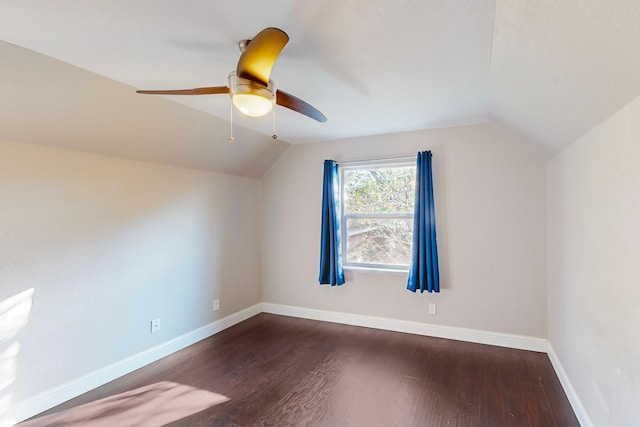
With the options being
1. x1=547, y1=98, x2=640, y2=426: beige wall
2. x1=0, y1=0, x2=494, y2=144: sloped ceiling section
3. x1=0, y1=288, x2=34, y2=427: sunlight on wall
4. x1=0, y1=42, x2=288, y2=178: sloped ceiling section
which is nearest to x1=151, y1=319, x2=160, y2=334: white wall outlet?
x1=0, y1=288, x2=34, y2=427: sunlight on wall

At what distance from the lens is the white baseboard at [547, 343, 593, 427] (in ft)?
6.72

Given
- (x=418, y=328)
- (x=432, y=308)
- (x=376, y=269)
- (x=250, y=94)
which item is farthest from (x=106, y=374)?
(x=432, y=308)

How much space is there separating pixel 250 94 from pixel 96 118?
64.9 inches

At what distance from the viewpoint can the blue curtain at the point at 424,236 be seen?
138 inches

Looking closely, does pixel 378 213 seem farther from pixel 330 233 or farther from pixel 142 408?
pixel 142 408

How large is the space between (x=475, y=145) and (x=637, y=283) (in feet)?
7.61

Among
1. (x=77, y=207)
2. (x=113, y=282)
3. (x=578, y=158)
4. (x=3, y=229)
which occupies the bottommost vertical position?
(x=113, y=282)

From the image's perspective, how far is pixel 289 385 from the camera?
2.66 m

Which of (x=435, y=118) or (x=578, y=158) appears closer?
(x=578, y=158)

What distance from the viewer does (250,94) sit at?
1.49m

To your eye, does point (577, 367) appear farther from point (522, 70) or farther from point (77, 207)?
point (77, 207)

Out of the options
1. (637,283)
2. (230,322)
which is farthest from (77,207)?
(637,283)

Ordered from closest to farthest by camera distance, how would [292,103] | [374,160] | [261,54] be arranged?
1. [261,54]
2. [292,103]
3. [374,160]

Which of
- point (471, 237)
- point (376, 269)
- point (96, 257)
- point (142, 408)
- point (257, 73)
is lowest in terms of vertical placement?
point (142, 408)
